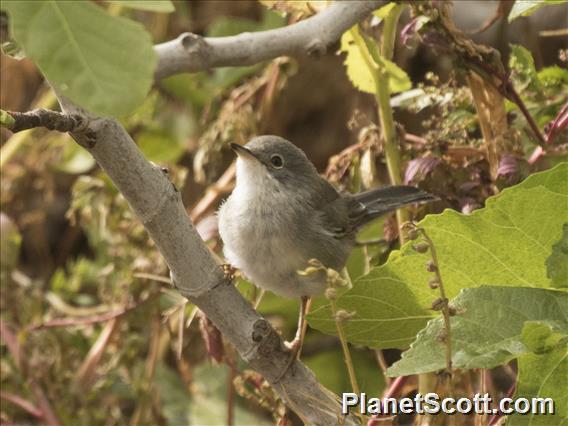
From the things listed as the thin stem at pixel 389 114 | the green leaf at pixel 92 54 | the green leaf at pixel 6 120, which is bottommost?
the green leaf at pixel 92 54

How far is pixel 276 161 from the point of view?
9.46 feet

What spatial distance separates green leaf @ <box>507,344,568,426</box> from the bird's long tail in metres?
0.66

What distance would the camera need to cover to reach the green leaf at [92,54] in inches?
45.1

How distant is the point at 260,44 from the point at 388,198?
1.80ft

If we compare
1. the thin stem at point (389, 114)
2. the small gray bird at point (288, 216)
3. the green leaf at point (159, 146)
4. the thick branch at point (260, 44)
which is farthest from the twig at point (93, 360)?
the thick branch at point (260, 44)

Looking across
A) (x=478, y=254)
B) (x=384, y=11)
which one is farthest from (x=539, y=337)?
(x=384, y=11)

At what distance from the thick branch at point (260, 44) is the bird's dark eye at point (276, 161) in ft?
2.24

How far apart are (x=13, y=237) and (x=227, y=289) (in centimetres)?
127

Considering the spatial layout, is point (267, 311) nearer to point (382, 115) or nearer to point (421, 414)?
point (382, 115)

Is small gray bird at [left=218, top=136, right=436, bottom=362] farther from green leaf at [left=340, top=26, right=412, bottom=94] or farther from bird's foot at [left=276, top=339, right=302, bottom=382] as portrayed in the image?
bird's foot at [left=276, top=339, right=302, bottom=382]

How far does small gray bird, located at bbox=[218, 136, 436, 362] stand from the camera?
2.47 meters

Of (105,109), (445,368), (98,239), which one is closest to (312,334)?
(98,239)

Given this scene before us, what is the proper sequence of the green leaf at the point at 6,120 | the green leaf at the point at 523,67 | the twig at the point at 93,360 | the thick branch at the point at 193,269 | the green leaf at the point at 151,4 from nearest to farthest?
the green leaf at the point at 151,4 → the green leaf at the point at 6,120 → the thick branch at the point at 193,269 → the green leaf at the point at 523,67 → the twig at the point at 93,360

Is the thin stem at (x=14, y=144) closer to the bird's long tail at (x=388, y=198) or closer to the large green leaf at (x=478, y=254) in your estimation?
the bird's long tail at (x=388, y=198)
